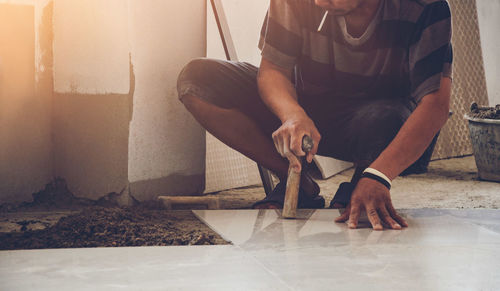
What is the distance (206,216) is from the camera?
7.60 ft

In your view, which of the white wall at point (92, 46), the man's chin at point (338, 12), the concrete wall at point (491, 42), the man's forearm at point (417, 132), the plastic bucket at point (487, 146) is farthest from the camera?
the concrete wall at point (491, 42)

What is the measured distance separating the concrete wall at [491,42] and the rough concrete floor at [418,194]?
5.59 ft

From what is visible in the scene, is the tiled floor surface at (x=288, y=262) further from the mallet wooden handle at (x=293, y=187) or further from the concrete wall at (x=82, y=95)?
the concrete wall at (x=82, y=95)

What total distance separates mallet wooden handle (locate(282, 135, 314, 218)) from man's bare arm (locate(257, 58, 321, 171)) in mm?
20

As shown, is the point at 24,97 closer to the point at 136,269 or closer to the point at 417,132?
the point at 136,269

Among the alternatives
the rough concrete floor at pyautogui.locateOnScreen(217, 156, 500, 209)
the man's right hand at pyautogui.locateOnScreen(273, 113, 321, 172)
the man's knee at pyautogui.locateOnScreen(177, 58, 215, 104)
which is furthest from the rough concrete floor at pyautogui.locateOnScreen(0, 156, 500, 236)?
the man's right hand at pyautogui.locateOnScreen(273, 113, 321, 172)

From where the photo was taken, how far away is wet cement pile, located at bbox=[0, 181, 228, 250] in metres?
1.85

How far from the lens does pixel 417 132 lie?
213 centimetres

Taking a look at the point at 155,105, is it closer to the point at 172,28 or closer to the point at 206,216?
the point at 172,28

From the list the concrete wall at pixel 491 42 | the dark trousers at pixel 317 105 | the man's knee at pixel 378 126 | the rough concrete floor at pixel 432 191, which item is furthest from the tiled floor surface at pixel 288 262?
the concrete wall at pixel 491 42

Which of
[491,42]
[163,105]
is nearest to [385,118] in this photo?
[163,105]

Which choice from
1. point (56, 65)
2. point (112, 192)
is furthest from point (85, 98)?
point (112, 192)

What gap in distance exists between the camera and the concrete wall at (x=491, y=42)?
569 centimetres

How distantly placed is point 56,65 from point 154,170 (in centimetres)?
66
